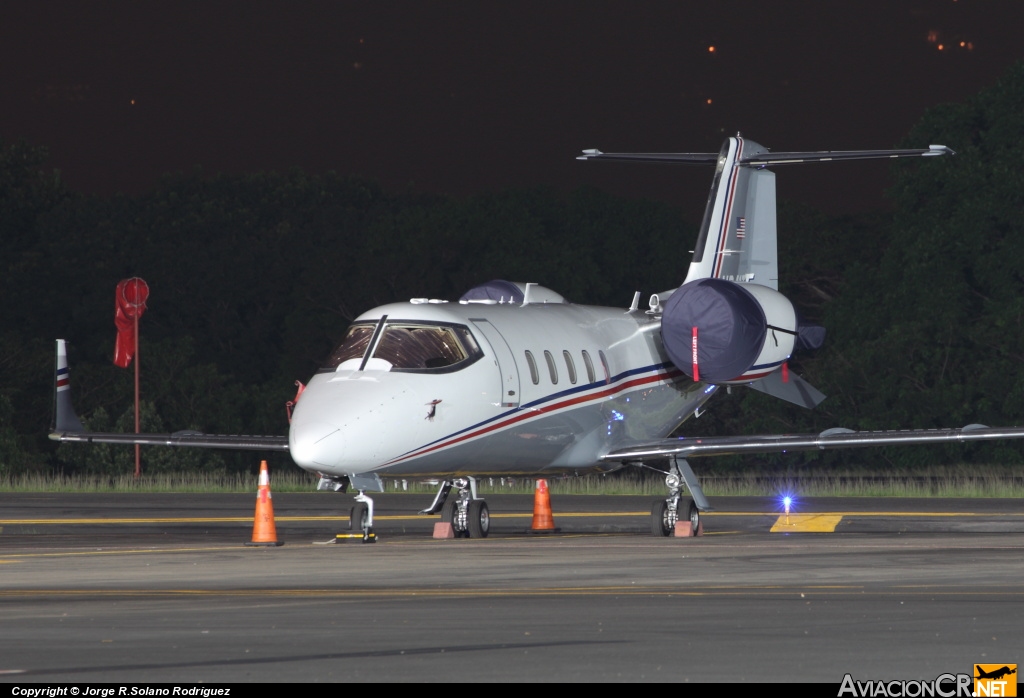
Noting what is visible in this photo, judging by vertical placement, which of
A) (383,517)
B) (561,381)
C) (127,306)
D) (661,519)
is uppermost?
(127,306)

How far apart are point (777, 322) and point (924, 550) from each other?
23.3 ft

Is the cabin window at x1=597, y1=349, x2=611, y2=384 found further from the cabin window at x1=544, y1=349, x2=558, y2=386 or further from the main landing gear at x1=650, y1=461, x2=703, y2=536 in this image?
the main landing gear at x1=650, y1=461, x2=703, y2=536

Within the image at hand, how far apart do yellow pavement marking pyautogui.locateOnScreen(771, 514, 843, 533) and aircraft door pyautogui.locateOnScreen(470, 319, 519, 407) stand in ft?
13.3

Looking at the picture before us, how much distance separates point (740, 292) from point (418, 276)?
173 ft

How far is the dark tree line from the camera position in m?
55.4

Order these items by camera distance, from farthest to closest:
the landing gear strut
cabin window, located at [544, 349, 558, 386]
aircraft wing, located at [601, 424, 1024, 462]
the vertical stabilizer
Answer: the vertical stabilizer, cabin window, located at [544, 349, 558, 386], aircraft wing, located at [601, 424, 1024, 462], the landing gear strut

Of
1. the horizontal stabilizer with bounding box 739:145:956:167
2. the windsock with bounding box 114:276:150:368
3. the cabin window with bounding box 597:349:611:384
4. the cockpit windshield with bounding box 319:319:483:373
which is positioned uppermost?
the horizontal stabilizer with bounding box 739:145:956:167

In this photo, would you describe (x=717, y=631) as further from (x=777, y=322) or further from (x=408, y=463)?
(x=777, y=322)

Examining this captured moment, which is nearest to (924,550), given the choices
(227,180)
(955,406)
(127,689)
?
(127,689)

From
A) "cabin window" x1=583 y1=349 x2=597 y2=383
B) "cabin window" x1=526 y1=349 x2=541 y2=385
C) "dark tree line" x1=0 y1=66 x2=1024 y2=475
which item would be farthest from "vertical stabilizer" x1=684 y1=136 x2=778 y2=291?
"dark tree line" x1=0 y1=66 x2=1024 y2=475

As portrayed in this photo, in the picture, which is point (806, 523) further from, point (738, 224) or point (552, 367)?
point (738, 224)

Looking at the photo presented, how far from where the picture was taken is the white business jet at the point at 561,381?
20766mm

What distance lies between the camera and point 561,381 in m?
24.2

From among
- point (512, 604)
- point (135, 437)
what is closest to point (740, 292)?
point (135, 437)
